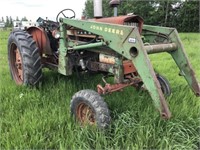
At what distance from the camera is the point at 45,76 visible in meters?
5.47

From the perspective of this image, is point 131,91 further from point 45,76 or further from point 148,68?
point 45,76

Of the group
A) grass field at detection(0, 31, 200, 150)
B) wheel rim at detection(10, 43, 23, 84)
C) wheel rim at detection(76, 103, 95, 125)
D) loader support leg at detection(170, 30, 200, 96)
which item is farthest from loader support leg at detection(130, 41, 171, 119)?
wheel rim at detection(10, 43, 23, 84)

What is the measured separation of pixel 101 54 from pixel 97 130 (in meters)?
→ 1.29

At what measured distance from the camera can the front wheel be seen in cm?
314

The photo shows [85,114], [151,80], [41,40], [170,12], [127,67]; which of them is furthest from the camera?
[170,12]

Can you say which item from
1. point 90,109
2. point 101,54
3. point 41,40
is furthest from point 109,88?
point 41,40

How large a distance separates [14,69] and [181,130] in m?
3.43

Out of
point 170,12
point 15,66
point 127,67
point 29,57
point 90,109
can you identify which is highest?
point 170,12

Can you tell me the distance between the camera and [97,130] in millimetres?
3049

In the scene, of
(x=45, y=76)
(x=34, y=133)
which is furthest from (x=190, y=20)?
(x=34, y=133)

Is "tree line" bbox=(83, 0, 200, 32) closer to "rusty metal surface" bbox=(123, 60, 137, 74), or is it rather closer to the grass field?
the grass field

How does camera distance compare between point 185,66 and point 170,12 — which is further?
point 170,12

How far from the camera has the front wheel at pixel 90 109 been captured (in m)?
3.14

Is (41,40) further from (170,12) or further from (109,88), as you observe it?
(170,12)
